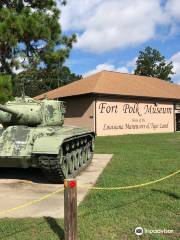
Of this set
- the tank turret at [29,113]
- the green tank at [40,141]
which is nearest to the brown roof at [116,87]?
the tank turret at [29,113]

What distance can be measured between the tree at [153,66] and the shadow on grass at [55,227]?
63263mm

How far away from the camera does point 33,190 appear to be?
9.38 metres

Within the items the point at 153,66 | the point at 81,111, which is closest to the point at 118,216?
the point at 81,111

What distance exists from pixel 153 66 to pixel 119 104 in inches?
1485

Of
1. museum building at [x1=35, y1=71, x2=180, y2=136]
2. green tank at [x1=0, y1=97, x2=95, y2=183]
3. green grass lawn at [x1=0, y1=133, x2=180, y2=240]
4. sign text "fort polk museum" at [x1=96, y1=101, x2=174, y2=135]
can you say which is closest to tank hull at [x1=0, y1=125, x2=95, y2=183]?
green tank at [x1=0, y1=97, x2=95, y2=183]

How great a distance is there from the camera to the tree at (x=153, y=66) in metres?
69.2

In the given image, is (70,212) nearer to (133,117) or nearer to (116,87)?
(116,87)

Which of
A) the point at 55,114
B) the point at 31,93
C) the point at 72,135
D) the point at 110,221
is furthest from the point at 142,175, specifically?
the point at 31,93

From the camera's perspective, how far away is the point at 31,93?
6819cm

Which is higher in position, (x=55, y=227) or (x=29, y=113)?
(x=29, y=113)

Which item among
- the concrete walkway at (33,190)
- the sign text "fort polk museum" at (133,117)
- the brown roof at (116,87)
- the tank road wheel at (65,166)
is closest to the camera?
the concrete walkway at (33,190)

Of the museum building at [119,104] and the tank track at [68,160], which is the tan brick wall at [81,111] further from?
the tank track at [68,160]

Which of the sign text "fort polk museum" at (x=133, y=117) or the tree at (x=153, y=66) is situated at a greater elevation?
the tree at (x=153, y=66)

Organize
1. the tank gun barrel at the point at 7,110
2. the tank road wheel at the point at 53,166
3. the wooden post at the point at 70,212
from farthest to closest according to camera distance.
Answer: the tank gun barrel at the point at 7,110 < the tank road wheel at the point at 53,166 < the wooden post at the point at 70,212
